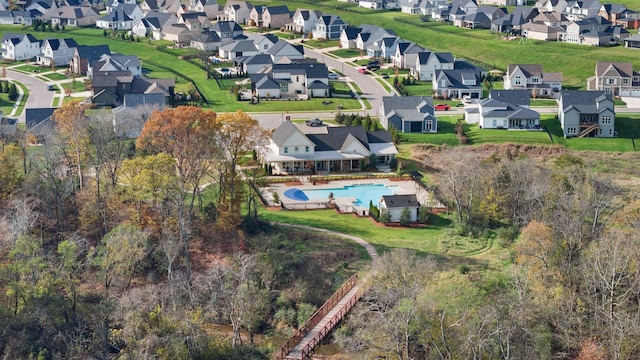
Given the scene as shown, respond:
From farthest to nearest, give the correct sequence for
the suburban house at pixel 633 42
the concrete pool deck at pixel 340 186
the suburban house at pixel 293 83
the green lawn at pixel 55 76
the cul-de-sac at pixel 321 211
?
1. the suburban house at pixel 633 42
2. the green lawn at pixel 55 76
3. the suburban house at pixel 293 83
4. the concrete pool deck at pixel 340 186
5. the cul-de-sac at pixel 321 211

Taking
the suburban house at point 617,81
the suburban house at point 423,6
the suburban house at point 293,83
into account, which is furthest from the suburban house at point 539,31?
the suburban house at point 293,83

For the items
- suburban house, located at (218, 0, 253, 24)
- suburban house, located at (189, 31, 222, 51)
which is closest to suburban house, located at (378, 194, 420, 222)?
suburban house, located at (189, 31, 222, 51)

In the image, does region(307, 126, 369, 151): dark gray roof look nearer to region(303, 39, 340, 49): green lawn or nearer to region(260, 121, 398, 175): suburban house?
region(260, 121, 398, 175): suburban house

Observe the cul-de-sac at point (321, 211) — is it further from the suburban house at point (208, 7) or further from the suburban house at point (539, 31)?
the suburban house at point (208, 7)

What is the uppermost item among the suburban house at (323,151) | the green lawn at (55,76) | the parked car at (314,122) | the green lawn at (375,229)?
the green lawn at (55,76)

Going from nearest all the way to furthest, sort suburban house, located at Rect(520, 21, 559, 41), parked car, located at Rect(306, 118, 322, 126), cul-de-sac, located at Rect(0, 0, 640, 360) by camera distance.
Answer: cul-de-sac, located at Rect(0, 0, 640, 360), parked car, located at Rect(306, 118, 322, 126), suburban house, located at Rect(520, 21, 559, 41)

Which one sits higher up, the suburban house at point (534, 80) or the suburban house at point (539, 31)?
the suburban house at point (539, 31)

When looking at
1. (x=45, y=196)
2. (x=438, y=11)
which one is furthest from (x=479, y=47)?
(x=45, y=196)

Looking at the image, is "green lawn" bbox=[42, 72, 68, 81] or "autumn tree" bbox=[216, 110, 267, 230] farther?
"green lawn" bbox=[42, 72, 68, 81]
